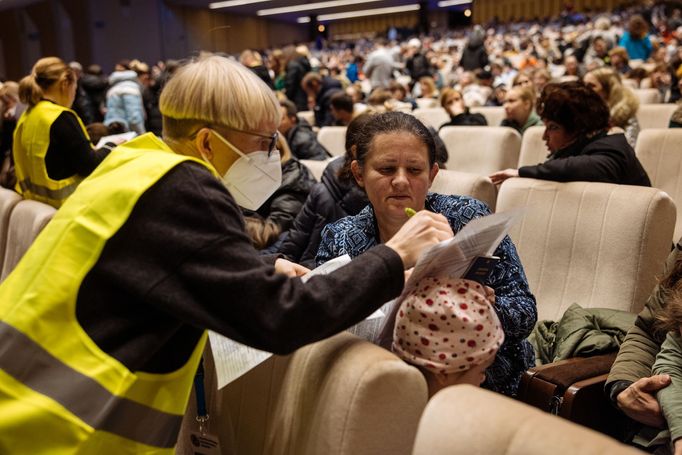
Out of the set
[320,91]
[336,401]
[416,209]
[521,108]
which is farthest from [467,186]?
[320,91]

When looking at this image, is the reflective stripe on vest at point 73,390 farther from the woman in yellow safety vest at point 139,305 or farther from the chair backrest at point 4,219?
the chair backrest at point 4,219

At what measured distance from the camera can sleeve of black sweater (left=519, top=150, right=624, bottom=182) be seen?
2.90 m

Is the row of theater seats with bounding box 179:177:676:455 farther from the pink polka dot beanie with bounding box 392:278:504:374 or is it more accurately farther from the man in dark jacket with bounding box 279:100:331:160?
the man in dark jacket with bounding box 279:100:331:160

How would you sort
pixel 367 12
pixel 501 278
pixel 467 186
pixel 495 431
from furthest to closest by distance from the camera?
1. pixel 367 12
2. pixel 467 186
3. pixel 501 278
4. pixel 495 431

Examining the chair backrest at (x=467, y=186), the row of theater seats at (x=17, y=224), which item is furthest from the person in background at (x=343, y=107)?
the row of theater seats at (x=17, y=224)

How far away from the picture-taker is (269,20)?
96.4 feet

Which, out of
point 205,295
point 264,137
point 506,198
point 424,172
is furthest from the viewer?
point 506,198

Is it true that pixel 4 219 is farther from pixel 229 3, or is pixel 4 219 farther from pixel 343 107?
pixel 229 3

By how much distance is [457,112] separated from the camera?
17.6 feet

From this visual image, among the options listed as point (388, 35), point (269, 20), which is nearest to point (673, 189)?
point (388, 35)

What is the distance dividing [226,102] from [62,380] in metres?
0.52

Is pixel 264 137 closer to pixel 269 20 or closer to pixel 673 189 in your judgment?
pixel 673 189

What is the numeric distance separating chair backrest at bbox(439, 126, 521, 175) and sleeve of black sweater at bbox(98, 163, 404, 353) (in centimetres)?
318

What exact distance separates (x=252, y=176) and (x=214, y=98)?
20cm
